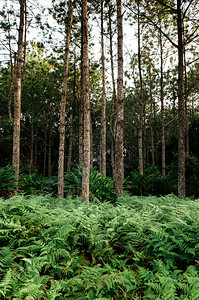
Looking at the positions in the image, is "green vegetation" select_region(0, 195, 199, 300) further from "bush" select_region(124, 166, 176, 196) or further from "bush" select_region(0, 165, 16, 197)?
"bush" select_region(124, 166, 176, 196)

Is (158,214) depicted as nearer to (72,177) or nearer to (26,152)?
(72,177)

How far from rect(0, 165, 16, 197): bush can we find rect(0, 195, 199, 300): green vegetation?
3.38m

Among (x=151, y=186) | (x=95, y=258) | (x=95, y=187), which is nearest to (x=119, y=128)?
(x=95, y=187)

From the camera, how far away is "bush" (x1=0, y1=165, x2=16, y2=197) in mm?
7383

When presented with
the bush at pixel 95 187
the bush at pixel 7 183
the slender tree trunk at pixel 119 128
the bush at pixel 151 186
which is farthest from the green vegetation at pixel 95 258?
the bush at pixel 151 186

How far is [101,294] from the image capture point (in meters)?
2.69

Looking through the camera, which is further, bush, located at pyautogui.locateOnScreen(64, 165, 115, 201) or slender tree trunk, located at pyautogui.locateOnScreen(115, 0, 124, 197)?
bush, located at pyautogui.locateOnScreen(64, 165, 115, 201)

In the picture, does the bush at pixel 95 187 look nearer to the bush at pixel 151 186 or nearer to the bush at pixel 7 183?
the bush at pixel 7 183

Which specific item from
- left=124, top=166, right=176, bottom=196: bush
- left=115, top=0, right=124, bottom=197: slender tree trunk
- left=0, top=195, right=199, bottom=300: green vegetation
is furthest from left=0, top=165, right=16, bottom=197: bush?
left=124, top=166, right=176, bottom=196: bush

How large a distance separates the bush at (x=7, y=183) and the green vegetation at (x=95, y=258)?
11.1 feet

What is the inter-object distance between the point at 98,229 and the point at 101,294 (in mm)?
1215

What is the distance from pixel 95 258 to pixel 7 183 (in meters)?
5.37

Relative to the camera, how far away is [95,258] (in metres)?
3.39

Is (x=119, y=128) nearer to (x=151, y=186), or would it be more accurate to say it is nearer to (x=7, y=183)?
(x=151, y=186)
